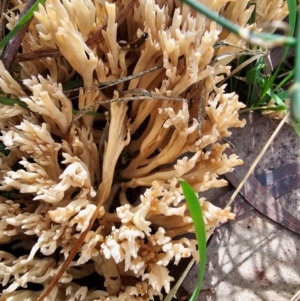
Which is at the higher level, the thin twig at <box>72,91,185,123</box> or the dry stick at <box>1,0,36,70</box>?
the dry stick at <box>1,0,36,70</box>

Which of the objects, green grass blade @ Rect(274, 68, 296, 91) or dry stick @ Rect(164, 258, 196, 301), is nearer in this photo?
dry stick @ Rect(164, 258, 196, 301)

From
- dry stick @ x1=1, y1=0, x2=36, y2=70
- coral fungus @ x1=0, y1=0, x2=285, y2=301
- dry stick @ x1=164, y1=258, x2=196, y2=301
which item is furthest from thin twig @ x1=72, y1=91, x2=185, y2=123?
dry stick @ x1=164, y1=258, x2=196, y2=301

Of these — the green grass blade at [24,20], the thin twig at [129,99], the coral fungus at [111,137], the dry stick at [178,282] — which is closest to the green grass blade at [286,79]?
the coral fungus at [111,137]

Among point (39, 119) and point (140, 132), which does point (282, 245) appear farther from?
point (39, 119)

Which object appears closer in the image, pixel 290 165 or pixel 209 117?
pixel 209 117

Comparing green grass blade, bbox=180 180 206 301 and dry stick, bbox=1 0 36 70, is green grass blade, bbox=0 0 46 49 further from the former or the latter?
green grass blade, bbox=180 180 206 301

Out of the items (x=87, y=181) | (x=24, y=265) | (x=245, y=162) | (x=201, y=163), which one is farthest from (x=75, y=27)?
(x=245, y=162)

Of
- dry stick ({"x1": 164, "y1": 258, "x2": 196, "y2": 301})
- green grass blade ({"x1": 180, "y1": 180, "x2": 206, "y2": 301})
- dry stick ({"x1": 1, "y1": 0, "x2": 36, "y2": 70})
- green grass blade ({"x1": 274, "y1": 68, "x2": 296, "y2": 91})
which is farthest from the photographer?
green grass blade ({"x1": 274, "y1": 68, "x2": 296, "y2": 91})

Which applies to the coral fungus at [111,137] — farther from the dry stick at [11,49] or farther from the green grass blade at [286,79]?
the green grass blade at [286,79]
